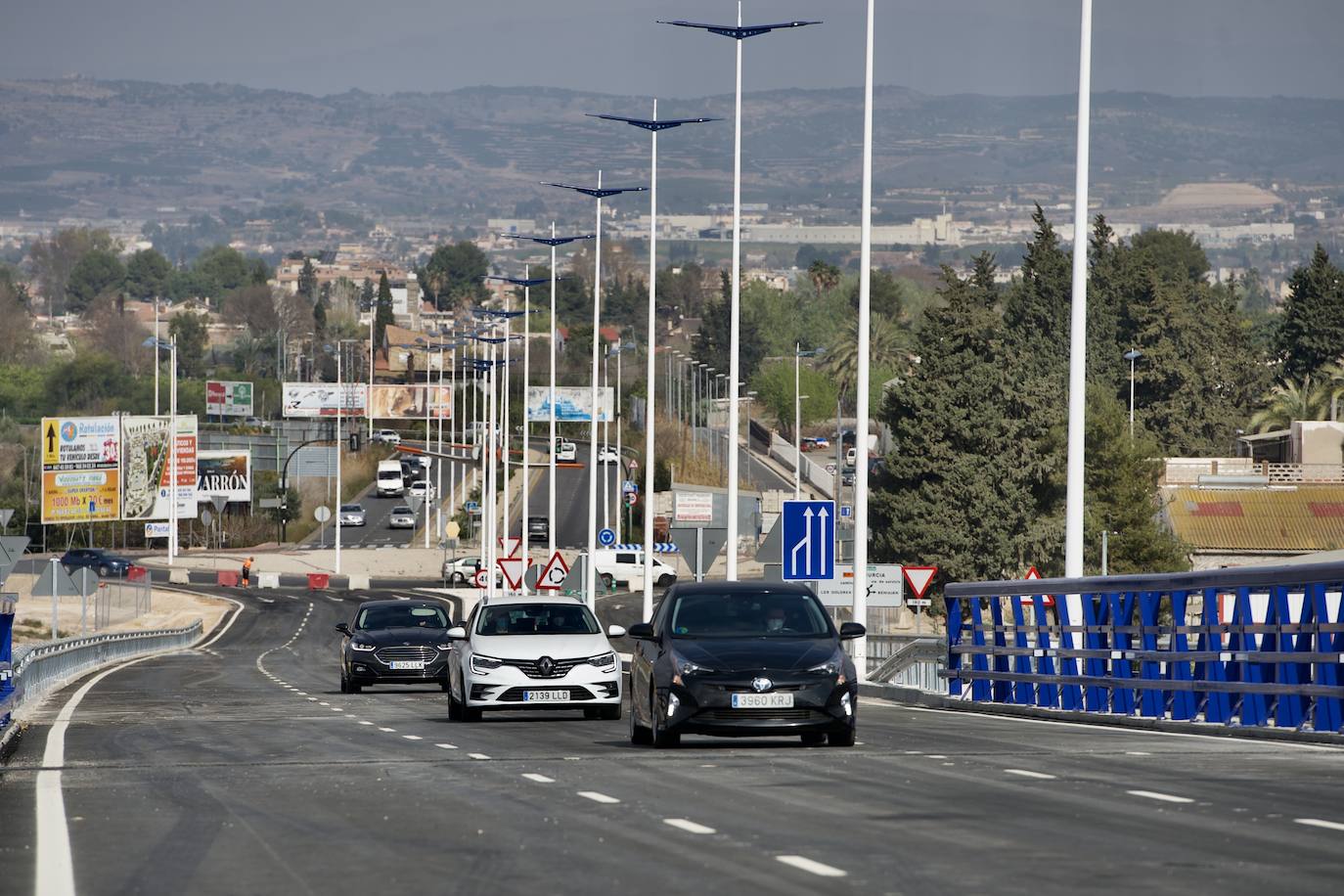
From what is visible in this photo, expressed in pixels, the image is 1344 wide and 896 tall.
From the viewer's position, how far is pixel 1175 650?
2384 cm

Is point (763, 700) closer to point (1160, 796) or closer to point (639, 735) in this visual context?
point (639, 735)

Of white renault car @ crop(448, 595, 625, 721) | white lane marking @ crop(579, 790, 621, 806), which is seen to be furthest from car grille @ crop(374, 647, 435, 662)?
white lane marking @ crop(579, 790, 621, 806)

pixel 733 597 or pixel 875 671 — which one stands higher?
pixel 733 597

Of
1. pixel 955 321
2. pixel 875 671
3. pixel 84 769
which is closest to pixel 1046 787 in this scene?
pixel 84 769

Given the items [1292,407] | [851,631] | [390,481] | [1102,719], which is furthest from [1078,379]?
[390,481]

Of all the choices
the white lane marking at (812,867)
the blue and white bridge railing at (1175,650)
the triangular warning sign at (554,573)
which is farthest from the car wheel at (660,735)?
the triangular warning sign at (554,573)

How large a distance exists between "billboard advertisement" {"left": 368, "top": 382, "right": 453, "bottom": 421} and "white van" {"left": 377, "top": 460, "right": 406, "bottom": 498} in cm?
3587

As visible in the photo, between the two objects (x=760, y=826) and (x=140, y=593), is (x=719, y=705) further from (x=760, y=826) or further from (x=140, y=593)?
(x=140, y=593)

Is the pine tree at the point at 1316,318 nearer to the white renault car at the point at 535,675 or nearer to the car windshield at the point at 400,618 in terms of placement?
the car windshield at the point at 400,618

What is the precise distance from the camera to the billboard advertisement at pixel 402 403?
196875 mm

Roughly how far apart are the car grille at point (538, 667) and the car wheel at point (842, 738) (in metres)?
6.72

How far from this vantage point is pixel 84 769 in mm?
18062

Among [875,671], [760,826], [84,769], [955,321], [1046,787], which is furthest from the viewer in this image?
[955,321]

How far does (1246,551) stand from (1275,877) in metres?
85.5
